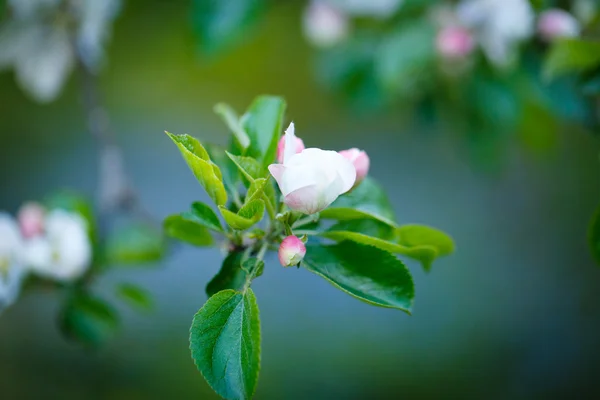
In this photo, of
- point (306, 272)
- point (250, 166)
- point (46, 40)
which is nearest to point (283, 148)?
point (250, 166)

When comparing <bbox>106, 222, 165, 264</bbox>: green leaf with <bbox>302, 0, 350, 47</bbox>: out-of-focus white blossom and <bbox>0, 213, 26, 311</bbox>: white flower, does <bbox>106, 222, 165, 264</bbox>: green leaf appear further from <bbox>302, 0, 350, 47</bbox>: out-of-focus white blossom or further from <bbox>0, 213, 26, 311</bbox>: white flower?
<bbox>302, 0, 350, 47</bbox>: out-of-focus white blossom

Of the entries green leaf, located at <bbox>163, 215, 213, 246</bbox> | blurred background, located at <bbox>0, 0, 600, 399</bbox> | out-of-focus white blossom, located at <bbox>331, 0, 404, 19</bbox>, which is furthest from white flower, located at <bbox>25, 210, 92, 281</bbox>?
blurred background, located at <bbox>0, 0, 600, 399</bbox>

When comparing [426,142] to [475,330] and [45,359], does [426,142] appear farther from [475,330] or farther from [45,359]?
[45,359]

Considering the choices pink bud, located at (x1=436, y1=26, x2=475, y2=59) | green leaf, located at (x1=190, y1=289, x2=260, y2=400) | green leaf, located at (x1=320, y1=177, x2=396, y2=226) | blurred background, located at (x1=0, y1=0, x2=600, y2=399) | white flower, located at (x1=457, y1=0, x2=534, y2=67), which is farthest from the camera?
blurred background, located at (x1=0, y1=0, x2=600, y2=399)

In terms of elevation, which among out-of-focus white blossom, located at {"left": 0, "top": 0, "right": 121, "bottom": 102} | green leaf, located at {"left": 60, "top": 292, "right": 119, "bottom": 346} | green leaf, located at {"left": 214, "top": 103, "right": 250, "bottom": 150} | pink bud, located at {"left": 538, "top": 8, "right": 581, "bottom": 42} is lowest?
green leaf, located at {"left": 60, "top": 292, "right": 119, "bottom": 346}

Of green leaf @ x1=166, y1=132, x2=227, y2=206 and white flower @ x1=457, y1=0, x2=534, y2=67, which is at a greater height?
white flower @ x1=457, y1=0, x2=534, y2=67

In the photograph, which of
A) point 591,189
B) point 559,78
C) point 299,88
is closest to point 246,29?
point 559,78

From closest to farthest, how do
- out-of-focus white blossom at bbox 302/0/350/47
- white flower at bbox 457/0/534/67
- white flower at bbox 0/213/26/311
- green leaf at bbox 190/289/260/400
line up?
green leaf at bbox 190/289/260/400 → white flower at bbox 0/213/26/311 → white flower at bbox 457/0/534/67 → out-of-focus white blossom at bbox 302/0/350/47
